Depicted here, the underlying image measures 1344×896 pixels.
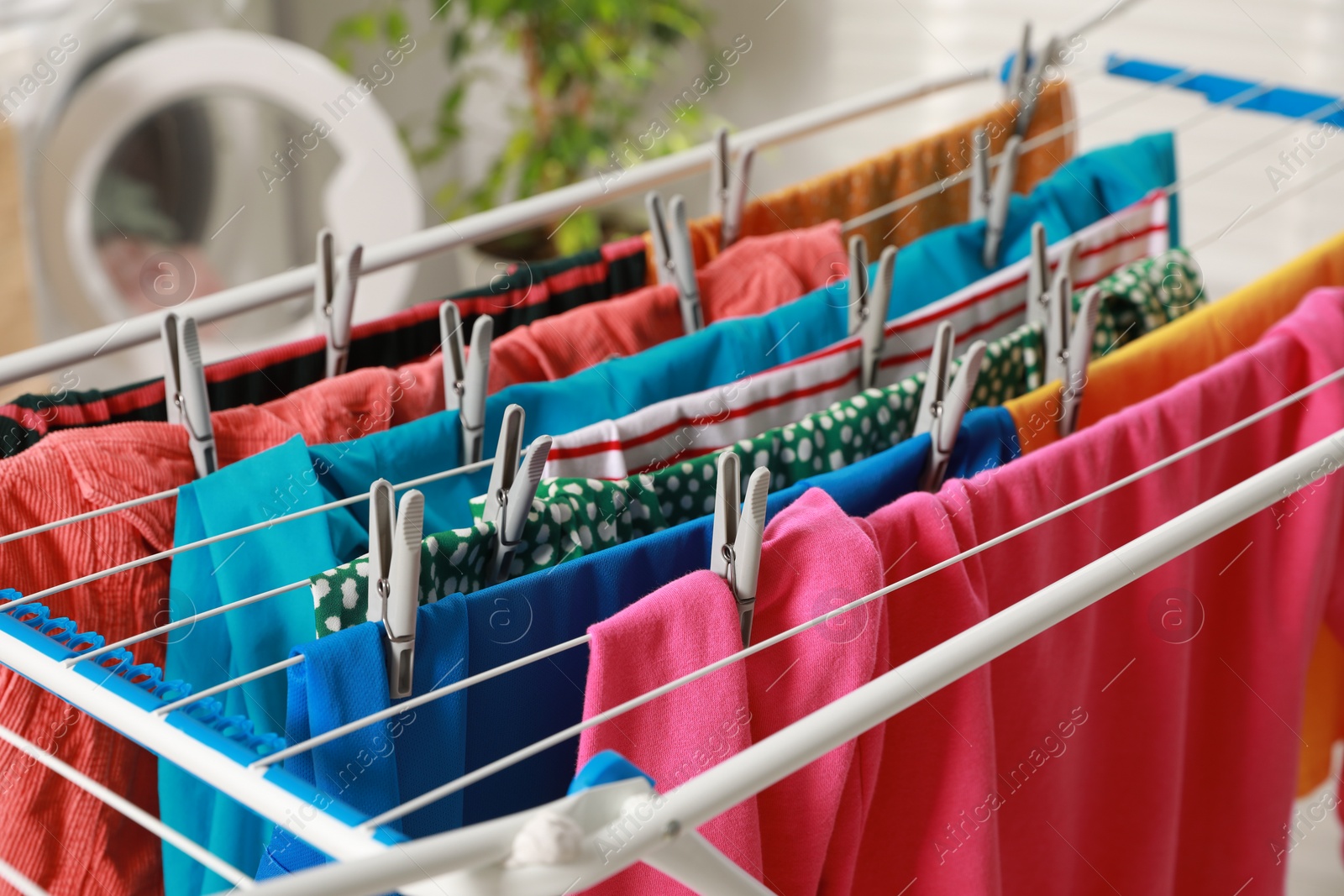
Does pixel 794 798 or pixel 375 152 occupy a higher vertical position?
pixel 375 152

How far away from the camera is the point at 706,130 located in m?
2.76

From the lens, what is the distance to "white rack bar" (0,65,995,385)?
862mm

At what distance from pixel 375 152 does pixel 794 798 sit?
1915 millimetres

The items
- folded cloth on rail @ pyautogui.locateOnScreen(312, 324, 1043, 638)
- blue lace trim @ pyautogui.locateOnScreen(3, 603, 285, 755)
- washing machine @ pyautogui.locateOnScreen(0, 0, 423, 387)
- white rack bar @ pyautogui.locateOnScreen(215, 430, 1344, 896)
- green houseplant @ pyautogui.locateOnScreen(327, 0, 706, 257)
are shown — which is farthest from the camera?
green houseplant @ pyautogui.locateOnScreen(327, 0, 706, 257)

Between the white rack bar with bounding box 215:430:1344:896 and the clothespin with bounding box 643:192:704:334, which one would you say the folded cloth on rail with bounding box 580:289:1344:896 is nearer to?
the white rack bar with bounding box 215:430:1344:896

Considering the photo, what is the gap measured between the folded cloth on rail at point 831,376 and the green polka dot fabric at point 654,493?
0.03 meters

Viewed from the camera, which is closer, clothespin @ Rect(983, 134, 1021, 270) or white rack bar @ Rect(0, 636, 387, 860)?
white rack bar @ Rect(0, 636, 387, 860)

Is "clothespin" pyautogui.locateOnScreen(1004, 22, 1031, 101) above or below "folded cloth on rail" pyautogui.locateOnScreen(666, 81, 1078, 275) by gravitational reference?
above

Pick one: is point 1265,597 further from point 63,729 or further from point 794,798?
point 63,729

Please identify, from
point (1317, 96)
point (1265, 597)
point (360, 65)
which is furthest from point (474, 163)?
point (1265, 597)

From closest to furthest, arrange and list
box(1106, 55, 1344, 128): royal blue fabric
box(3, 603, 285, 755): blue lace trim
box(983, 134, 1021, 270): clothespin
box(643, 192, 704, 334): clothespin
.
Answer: box(3, 603, 285, 755): blue lace trim
box(643, 192, 704, 334): clothespin
box(983, 134, 1021, 270): clothespin
box(1106, 55, 1344, 128): royal blue fabric

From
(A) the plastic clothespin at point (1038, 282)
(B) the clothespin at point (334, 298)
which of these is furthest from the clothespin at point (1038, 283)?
(B) the clothespin at point (334, 298)

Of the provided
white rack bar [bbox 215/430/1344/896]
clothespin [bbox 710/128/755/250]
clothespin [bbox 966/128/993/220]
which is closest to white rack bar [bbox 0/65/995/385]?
clothespin [bbox 710/128/755/250]

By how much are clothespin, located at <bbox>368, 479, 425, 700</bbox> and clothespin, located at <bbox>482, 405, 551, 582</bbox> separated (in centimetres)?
8
